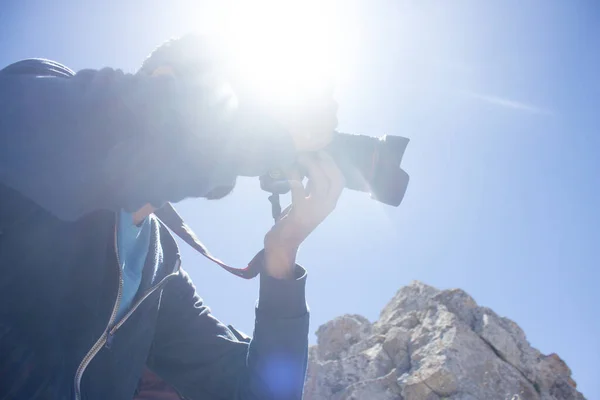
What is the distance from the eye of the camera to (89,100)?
4.06 ft

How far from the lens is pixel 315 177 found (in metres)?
1.96

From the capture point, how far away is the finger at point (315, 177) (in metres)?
1.92

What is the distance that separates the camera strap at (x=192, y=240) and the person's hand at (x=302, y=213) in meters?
0.13

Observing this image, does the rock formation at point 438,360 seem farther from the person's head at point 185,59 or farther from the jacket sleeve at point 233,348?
the person's head at point 185,59

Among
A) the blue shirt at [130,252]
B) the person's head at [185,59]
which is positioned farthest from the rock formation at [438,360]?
the person's head at [185,59]

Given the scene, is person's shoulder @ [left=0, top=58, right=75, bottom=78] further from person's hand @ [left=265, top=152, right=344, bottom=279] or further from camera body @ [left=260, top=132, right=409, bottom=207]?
camera body @ [left=260, top=132, right=409, bottom=207]

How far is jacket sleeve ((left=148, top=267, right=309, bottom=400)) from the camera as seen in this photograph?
6.77ft

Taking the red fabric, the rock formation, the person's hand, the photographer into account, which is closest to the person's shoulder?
the photographer

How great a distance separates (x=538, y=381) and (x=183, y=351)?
10991 millimetres

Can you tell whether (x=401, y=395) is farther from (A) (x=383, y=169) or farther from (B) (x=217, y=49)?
(B) (x=217, y=49)

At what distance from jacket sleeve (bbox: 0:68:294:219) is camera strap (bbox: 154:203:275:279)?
937mm

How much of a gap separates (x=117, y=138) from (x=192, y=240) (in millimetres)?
1080

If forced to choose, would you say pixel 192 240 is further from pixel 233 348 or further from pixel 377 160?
pixel 377 160

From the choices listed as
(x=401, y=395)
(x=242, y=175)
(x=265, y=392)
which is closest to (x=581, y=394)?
(x=401, y=395)
